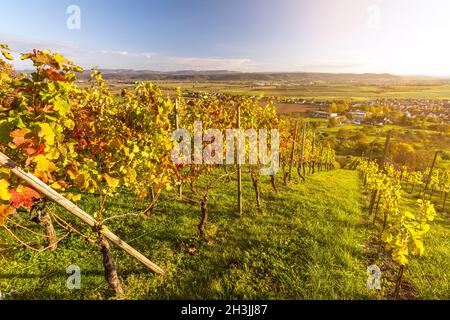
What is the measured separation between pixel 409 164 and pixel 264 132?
197 feet

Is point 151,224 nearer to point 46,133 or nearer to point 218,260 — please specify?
point 218,260

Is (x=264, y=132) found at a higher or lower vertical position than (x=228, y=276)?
higher

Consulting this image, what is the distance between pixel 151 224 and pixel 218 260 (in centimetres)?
275

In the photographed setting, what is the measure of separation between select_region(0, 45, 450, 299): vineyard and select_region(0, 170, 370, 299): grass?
0.03 metres

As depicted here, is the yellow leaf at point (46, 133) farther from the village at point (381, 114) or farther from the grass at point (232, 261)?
the village at point (381, 114)

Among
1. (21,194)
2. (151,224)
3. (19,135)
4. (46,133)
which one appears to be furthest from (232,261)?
(19,135)

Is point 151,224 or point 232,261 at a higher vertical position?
point 151,224

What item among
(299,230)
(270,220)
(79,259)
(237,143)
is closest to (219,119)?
(237,143)

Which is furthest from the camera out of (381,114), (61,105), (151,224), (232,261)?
(381,114)

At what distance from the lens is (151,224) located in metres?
7.63

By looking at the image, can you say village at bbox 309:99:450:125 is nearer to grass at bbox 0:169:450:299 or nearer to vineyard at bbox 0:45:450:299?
grass at bbox 0:169:450:299

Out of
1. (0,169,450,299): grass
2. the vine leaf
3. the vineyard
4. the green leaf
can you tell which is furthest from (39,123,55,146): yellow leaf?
(0,169,450,299): grass

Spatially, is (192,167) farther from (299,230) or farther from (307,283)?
(307,283)
